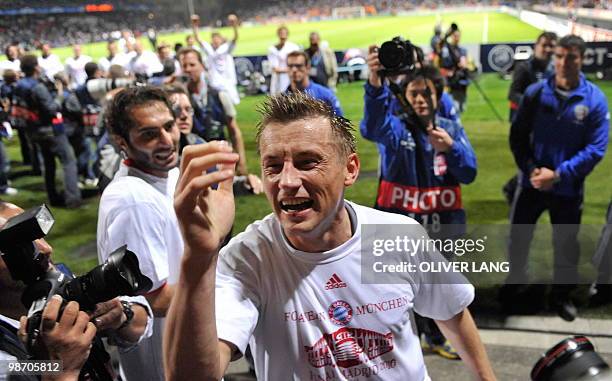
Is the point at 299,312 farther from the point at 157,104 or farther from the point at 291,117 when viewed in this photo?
the point at 157,104

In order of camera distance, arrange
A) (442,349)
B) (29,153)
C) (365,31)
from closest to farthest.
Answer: (442,349)
(29,153)
(365,31)

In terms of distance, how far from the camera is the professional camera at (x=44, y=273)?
143 centimetres

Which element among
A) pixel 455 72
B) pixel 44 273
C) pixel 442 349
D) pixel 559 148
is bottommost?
pixel 442 349

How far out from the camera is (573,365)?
Answer: 3.24 feet

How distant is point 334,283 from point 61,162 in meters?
6.32

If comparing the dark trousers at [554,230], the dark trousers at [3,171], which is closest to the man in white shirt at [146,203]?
the dark trousers at [554,230]

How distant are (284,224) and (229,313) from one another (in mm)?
275

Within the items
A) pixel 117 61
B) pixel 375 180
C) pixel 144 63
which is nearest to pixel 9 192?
pixel 144 63

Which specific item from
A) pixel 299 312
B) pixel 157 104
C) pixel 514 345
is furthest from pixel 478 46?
pixel 299 312

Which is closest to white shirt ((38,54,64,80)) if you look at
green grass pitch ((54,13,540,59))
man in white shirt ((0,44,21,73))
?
green grass pitch ((54,13,540,59))

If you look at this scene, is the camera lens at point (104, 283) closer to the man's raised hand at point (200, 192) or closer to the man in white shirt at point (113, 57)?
the man's raised hand at point (200, 192)

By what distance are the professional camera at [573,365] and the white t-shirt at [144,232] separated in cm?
160

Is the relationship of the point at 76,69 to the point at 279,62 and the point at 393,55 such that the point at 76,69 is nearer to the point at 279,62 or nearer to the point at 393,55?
the point at 279,62

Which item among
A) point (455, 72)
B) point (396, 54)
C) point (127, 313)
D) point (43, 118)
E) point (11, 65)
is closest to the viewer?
point (127, 313)
